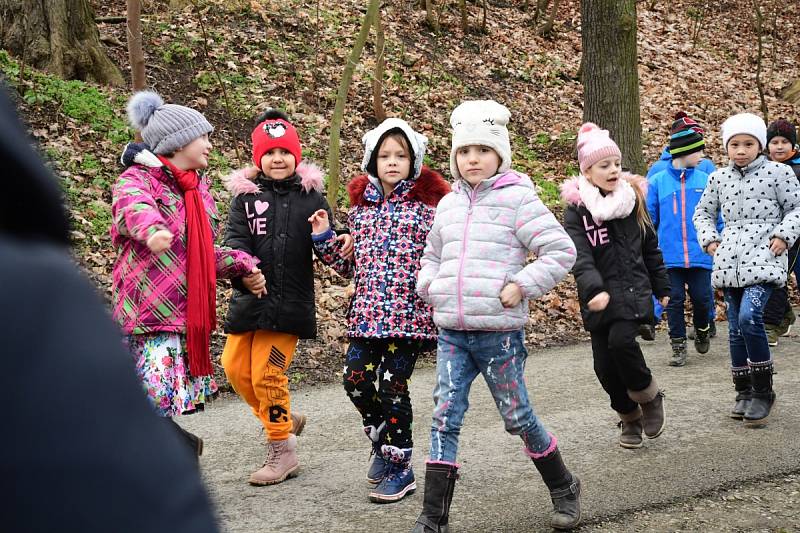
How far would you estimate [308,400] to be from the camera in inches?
295

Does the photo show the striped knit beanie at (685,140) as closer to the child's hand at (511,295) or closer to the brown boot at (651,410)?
the brown boot at (651,410)

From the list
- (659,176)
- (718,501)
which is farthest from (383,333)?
(659,176)

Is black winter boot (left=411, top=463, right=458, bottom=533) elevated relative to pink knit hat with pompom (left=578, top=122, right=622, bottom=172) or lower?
lower

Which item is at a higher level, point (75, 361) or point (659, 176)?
point (659, 176)

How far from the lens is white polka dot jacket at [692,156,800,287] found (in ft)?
21.2

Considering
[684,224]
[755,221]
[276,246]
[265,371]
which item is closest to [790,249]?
[684,224]

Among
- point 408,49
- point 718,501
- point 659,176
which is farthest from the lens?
point 408,49

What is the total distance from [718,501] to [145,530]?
4.62m

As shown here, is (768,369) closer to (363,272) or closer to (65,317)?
(363,272)

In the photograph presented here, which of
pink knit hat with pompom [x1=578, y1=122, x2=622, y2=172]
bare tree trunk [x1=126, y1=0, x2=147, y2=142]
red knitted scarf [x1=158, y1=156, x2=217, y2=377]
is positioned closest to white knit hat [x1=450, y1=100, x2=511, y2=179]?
pink knit hat with pompom [x1=578, y1=122, x2=622, y2=172]

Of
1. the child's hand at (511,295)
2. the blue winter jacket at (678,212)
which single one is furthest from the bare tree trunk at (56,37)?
the child's hand at (511,295)

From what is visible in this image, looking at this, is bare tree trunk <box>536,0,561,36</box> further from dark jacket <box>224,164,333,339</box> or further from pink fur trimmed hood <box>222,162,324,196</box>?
dark jacket <box>224,164,333,339</box>

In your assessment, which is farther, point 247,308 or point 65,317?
point 247,308

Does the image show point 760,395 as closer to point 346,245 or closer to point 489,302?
point 489,302
